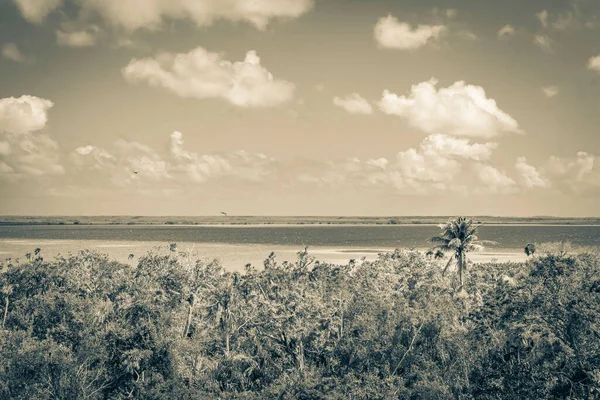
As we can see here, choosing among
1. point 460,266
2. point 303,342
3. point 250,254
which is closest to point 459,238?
A: point 460,266

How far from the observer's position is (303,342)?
3256cm

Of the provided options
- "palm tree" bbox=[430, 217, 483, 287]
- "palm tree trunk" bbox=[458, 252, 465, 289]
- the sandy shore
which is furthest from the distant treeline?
the sandy shore

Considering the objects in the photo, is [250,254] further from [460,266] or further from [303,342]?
[303,342]

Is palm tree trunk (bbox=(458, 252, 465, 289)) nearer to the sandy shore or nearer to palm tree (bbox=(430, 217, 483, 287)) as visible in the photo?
palm tree (bbox=(430, 217, 483, 287))

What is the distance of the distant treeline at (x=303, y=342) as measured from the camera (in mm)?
23391

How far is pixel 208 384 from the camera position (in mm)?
27656

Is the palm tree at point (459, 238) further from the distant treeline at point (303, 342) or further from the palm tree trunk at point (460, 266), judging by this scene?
the distant treeline at point (303, 342)

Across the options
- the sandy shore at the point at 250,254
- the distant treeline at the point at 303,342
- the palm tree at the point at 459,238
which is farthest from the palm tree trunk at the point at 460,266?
the sandy shore at the point at 250,254

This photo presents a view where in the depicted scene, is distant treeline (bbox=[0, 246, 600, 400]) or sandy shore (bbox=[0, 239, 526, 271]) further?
sandy shore (bbox=[0, 239, 526, 271])

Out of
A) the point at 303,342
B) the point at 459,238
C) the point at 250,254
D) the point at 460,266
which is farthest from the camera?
the point at 250,254

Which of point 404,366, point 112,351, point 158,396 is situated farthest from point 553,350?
point 112,351

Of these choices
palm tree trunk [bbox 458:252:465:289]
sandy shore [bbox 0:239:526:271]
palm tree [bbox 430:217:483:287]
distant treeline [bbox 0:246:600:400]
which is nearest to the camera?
distant treeline [bbox 0:246:600:400]

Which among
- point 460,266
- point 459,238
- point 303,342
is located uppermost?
point 459,238

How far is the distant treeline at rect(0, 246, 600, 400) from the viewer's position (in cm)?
2339
